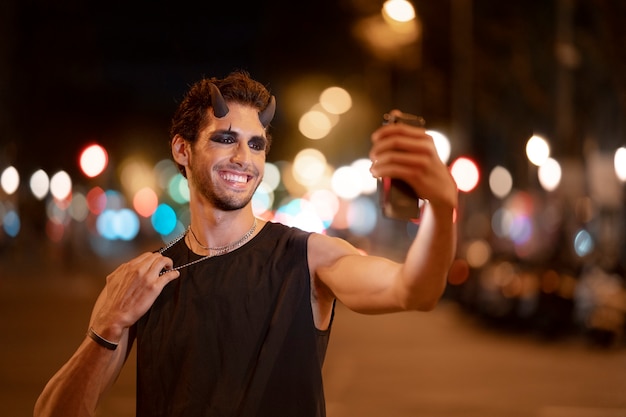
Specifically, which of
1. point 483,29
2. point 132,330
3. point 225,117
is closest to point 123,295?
point 132,330

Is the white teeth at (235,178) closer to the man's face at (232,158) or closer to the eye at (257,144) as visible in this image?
the man's face at (232,158)

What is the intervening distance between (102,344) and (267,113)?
106 cm

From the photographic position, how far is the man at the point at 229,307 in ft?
12.3

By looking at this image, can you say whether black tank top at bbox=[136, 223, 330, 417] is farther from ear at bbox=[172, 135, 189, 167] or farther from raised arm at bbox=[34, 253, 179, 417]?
ear at bbox=[172, 135, 189, 167]

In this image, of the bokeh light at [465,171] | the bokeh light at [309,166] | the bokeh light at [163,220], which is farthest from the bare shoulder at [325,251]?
the bokeh light at [309,166]

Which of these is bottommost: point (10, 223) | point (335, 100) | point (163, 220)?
point (10, 223)

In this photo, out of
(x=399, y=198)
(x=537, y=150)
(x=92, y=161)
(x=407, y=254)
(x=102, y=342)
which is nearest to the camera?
(x=399, y=198)

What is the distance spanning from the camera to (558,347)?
19.5 m

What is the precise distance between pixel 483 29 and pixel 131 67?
47.1 m

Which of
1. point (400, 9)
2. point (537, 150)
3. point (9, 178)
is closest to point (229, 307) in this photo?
point (400, 9)

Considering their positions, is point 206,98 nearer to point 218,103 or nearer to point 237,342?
point 218,103

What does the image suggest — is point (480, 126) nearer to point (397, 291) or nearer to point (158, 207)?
point (158, 207)

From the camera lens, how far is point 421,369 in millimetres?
16156

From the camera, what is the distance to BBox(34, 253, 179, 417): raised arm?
3.89 metres
